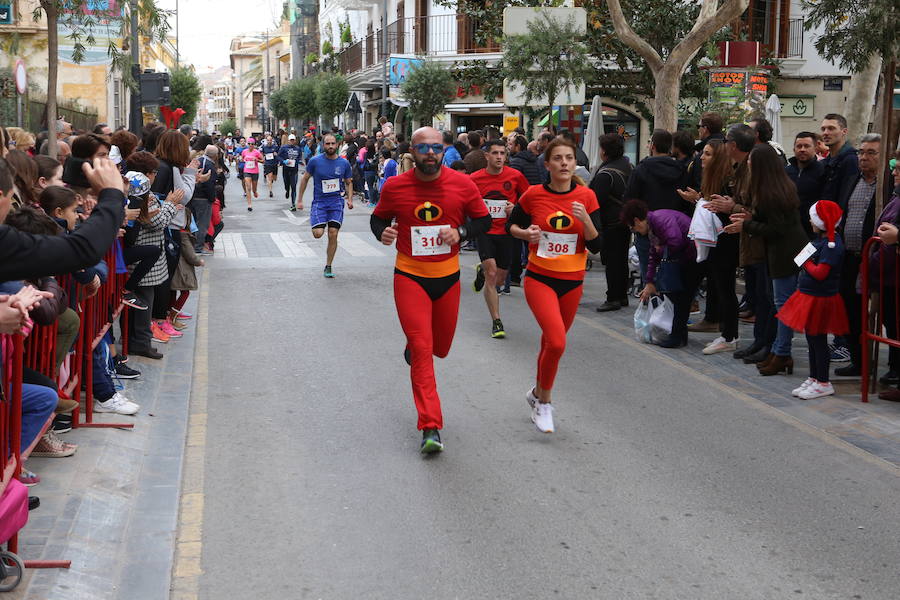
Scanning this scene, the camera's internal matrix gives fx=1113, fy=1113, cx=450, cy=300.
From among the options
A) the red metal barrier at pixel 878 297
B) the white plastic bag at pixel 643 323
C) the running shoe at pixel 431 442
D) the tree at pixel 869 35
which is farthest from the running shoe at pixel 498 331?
the running shoe at pixel 431 442

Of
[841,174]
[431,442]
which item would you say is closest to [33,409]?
[431,442]

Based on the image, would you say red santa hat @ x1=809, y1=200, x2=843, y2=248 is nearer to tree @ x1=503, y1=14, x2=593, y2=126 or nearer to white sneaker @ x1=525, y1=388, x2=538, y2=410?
white sneaker @ x1=525, y1=388, x2=538, y2=410

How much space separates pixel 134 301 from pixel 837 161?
589 centimetres

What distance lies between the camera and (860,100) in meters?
17.1

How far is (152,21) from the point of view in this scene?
1541 centimetres

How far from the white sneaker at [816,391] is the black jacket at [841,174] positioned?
1728 millimetres

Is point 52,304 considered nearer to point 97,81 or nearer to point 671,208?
point 671,208

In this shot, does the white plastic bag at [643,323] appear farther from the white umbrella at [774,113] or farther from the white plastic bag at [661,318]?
the white umbrella at [774,113]

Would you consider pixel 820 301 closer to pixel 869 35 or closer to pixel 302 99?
pixel 869 35

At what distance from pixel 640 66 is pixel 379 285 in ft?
56.9

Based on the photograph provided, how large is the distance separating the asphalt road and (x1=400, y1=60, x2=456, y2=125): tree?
24.6 m

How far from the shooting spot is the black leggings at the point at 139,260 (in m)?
8.73

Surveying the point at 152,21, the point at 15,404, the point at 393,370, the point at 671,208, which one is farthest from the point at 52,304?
the point at 152,21

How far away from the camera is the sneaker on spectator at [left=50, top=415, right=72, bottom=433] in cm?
659
